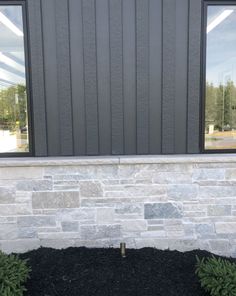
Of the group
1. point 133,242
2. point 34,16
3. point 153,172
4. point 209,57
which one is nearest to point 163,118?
point 153,172

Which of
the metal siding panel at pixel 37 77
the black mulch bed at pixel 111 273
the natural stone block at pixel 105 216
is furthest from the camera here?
the natural stone block at pixel 105 216

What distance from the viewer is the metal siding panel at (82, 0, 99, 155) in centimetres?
304

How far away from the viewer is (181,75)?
3.14m

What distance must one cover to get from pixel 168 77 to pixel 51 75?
121 centimetres

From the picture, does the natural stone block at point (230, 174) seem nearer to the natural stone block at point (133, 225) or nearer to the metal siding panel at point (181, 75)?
the metal siding panel at point (181, 75)

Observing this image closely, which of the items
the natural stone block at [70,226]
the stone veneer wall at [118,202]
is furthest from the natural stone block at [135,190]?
the natural stone block at [70,226]

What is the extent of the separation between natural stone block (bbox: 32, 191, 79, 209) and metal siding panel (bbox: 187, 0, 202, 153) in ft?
4.34

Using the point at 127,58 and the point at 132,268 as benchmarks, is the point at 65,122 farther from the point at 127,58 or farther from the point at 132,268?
the point at 132,268

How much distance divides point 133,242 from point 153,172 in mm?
779

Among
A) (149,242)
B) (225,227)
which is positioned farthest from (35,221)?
(225,227)

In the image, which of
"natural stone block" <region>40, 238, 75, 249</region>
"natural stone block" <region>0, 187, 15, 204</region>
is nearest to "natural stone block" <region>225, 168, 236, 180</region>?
"natural stone block" <region>40, 238, 75, 249</region>

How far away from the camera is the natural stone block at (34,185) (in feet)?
10.2

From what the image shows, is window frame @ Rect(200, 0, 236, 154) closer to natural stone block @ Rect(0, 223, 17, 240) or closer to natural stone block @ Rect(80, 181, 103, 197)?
natural stone block @ Rect(80, 181, 103, 197)

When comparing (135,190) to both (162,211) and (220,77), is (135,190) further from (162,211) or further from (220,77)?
(220,77)
